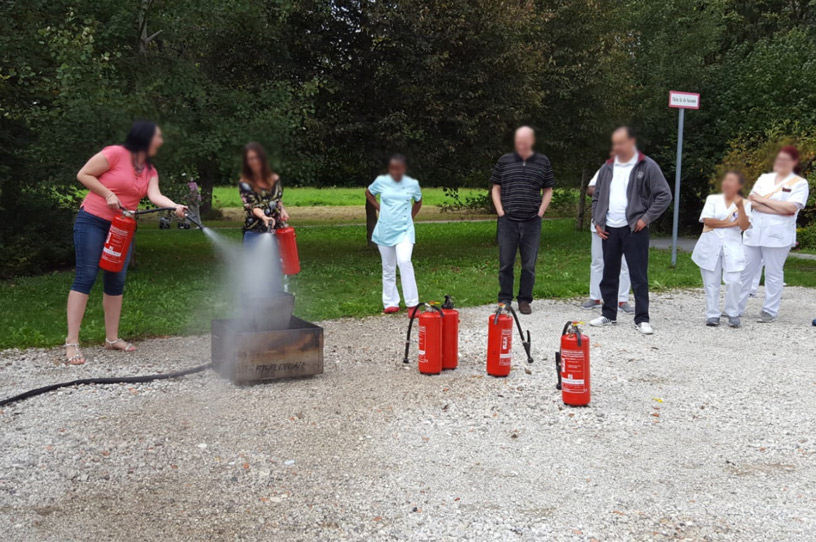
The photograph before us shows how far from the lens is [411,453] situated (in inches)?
175

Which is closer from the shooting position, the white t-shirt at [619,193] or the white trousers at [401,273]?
the white t-shirt at [619,193]

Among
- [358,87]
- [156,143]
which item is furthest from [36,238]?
[156,143]

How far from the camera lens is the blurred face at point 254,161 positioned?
3941mm

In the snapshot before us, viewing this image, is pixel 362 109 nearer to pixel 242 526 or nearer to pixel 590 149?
pixel 590 149

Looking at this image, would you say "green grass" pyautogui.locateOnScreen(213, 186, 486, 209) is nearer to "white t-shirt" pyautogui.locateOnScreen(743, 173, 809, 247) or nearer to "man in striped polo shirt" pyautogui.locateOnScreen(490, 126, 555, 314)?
"man in striped polo shirt" pyautogui.locateOnScreen(490, 126, 555, 314)

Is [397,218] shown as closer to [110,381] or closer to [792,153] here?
[110,381]

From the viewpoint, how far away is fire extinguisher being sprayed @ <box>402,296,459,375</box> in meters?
6.02

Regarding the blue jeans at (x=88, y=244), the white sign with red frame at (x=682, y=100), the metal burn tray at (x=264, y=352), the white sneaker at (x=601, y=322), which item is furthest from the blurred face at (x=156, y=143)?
the white sign with red frame at (x=682, y=100)

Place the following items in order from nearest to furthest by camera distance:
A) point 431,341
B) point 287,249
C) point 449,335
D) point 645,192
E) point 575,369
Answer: point 575,369 < point 431,341 < point 449,335 < point 287,249 < point 645,192

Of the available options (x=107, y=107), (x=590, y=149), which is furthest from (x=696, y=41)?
(x=107, y=107)

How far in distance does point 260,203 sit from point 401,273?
308cm

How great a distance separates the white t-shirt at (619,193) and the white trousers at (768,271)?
1.88m

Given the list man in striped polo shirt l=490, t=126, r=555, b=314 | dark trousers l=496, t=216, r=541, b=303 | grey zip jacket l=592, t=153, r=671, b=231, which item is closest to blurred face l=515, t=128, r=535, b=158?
man in striped polo shirt l=490, t=126, r=555, b=314

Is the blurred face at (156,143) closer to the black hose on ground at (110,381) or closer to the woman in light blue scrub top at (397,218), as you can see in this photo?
the black hose on ground at (110,381)
